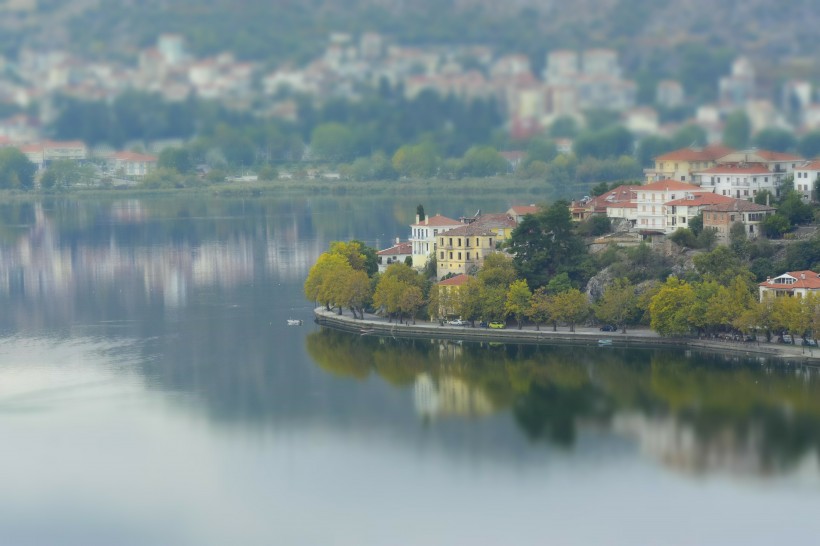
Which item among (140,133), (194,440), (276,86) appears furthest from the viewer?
(140,133)

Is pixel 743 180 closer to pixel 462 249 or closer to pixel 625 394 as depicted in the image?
pixel 462 249

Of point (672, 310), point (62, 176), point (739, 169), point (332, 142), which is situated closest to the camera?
point (672, 310)

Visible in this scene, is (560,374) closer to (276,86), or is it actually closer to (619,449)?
(619,449)

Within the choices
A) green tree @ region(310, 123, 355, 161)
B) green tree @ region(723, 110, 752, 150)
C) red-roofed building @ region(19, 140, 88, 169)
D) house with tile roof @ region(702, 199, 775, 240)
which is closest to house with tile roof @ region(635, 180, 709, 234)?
house with tile roof @ region(702, 199, 775, 240)

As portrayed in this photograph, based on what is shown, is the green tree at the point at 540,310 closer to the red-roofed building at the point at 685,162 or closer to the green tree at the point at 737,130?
the red-roofed building at the point at 685,162

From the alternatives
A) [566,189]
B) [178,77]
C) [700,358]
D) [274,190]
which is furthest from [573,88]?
[178,77]

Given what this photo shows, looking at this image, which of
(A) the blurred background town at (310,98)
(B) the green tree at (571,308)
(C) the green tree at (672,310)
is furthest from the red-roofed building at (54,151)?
(C) the green tree at (672,310)

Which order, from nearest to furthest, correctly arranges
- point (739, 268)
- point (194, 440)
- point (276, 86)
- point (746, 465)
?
point (746, 465), point (194, 440), point (739, 268), point (276, 86)

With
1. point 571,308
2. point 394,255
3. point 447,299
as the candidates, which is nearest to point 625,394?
point 571,308
